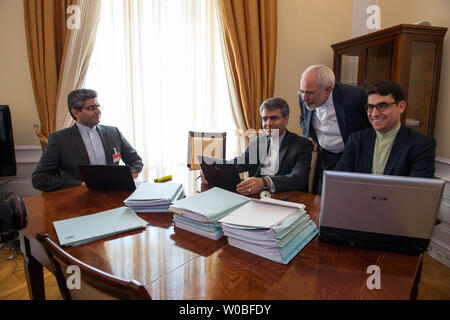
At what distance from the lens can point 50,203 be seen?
5.16 feet

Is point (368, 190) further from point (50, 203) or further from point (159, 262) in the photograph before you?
point (50, 203)

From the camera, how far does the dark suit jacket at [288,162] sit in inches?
69.7

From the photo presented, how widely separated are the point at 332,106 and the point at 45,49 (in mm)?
2587

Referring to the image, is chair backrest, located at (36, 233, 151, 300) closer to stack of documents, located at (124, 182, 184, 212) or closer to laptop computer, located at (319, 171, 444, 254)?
stack of documents, located at (124, 182, 184, 212)

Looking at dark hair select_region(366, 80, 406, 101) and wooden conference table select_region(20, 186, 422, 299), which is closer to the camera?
wooden conference table select_region(20, 186, 422, 299)

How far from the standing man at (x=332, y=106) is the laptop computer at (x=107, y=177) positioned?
132cm

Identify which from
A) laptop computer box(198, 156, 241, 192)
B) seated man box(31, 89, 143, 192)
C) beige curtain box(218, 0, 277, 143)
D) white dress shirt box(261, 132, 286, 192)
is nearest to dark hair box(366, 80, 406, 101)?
white dress shirt box(261, 132, 286, 192)

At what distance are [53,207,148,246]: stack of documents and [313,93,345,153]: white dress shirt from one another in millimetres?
1534

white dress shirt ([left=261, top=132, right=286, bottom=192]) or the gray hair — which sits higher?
the gray hair

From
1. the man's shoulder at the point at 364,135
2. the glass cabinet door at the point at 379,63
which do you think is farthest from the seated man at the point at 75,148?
the glass cabinet door at the point at 379,63

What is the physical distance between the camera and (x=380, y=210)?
0.99 meters

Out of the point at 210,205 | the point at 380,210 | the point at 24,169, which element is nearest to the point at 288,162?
the point at 210,205

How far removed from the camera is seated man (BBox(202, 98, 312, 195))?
177 centimetres

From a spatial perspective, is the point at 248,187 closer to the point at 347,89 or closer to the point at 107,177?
the point at 107,177
